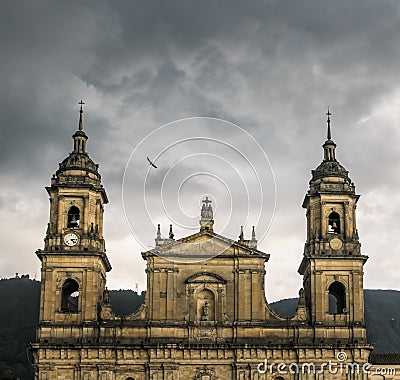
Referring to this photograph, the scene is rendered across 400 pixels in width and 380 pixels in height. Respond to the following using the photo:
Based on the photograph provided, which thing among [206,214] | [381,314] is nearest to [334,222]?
[206,214]

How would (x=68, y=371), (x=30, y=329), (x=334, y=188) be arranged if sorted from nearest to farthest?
1. (x=68, y=371)
2. (x=334, y=188)
3. (x=30, y=329)

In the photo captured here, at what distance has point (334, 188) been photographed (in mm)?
51312

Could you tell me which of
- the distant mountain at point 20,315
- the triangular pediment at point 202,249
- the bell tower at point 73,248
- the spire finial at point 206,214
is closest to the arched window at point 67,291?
the bell tower at point 73,248

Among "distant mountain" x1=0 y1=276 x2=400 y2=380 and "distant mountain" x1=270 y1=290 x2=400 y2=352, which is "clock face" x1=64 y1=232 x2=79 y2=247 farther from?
"distant mountain" x1=270 y1=290 x2=400 y2=352

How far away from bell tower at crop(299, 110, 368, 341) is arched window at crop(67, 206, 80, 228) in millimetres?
13170

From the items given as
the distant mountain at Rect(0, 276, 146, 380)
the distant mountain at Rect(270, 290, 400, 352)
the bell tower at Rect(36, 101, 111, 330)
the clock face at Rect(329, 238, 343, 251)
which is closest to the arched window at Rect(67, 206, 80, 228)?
the bell tower at Rect(36, 101, 111, 330)

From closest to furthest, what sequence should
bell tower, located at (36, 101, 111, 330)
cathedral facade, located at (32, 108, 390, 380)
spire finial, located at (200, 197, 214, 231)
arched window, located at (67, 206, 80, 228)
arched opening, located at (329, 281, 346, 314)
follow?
cathedral facade, located at (32, 108, 390, 380)
bell tower, located at (36, 101, 111, 330)
arched opening, located at (329, 281, 346, 314)
arched window, located at (67, 206, 80, 228)
spire finial, located at (200, 197, 214, 231)

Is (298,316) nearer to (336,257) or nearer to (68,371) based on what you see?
(336,257)

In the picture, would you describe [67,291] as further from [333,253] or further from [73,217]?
[333,253]

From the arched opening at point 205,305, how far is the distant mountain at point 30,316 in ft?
116

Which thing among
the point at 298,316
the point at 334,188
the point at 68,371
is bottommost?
the point at 68,371

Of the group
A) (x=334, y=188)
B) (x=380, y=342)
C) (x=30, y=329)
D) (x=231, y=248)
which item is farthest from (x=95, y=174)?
(x=380, y=342)

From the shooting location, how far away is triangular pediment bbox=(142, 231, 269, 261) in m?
49.6

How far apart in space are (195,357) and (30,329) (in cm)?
5385
